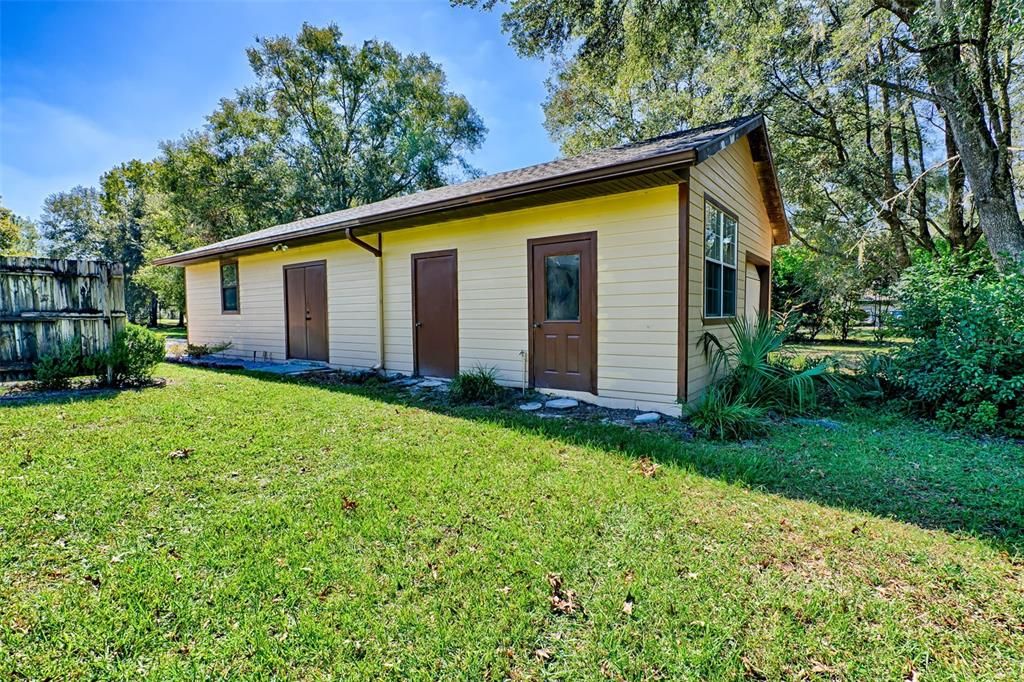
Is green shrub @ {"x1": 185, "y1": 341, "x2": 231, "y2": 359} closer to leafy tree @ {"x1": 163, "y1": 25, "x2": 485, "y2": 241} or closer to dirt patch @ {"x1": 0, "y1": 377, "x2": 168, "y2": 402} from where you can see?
dirt patch @ {"x1": 0, "y1": 377, "x2": 168, "y2": 402}

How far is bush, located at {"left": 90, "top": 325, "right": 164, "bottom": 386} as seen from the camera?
6469 millimetres

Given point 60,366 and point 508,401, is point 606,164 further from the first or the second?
point 60,366

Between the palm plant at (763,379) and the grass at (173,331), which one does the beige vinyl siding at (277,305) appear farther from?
the palm plant at (763,379)

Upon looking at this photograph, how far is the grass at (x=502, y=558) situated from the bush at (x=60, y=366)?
8.19 ft

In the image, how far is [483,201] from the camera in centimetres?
614

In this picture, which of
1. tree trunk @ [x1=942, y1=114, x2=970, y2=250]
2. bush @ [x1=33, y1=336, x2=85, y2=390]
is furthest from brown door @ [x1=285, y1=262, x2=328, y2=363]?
tree trunk @ [x1=942, y1=114, x2=970, y2=250]

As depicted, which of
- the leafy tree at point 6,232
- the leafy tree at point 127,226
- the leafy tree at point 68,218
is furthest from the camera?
the leafy tree at point 68,218

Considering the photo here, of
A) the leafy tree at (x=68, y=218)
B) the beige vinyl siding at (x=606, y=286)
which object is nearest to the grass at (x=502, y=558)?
the beige vinyl siding at (x=606, y=286)

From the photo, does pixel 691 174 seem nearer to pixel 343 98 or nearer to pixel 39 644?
pixel 39 644

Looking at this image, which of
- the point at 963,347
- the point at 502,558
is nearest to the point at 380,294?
the point at 502,558

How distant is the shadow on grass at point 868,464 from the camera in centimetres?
303

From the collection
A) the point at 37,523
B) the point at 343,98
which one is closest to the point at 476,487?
the point at 37,523

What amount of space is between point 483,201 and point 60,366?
5914 millimetres

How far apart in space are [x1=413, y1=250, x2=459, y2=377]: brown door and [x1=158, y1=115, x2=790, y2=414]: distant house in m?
0.03
